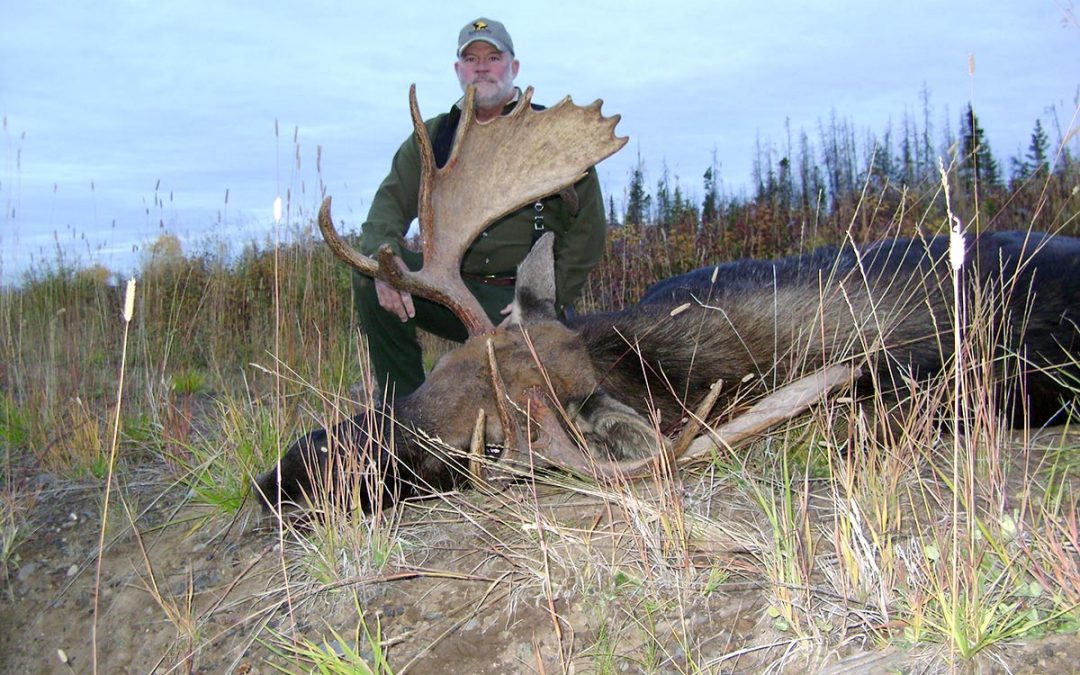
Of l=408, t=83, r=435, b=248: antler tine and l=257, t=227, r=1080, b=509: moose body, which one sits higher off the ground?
l=408, t=83, r=435, b=248: antler tine

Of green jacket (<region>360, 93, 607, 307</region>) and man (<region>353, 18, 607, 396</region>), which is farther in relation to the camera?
green jacket (<region>360, 93, 607, 307</region>)

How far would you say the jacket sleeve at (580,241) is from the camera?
5.35 m

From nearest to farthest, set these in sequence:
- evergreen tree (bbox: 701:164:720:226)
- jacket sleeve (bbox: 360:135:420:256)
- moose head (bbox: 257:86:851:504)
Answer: moose head (bbox: 257:86:851:504), jacket sleeve (bbox: 360:135:420:256), evergreen tree (bbox: 701:164:720:226)

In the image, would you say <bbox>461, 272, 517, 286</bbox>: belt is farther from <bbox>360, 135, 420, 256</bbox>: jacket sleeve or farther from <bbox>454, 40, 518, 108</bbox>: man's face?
<bbox>454, 40, 518, 108</bbox>: man's face

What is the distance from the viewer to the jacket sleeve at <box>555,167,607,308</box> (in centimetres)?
535

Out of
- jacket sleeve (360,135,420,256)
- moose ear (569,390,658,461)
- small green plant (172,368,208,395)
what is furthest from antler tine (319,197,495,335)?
small green plant (172,368,208,395)

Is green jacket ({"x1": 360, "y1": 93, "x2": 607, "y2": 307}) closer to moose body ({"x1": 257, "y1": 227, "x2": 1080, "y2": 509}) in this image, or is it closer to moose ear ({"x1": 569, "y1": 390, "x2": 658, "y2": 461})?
moose body ({"x1": 257, "y1": 227, "x2": 1080, "y2": 509})

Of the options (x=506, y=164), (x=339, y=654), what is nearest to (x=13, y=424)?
(x=506, y=164)

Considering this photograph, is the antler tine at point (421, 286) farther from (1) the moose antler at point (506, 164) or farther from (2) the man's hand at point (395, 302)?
(2) the man's hand at point (395, 302)

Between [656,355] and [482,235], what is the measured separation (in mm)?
2163

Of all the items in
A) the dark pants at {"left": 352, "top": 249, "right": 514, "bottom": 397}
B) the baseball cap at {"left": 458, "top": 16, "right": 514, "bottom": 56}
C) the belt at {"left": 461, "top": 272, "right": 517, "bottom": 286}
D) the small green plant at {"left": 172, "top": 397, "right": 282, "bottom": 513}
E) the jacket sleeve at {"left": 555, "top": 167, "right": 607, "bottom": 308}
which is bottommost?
the small green plant at {"left": 172, "top": 397, "right": 282, "bottom": 513}

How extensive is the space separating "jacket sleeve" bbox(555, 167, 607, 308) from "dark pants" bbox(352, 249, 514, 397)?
349 millimetres

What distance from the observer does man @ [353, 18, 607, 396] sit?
5.08 meters

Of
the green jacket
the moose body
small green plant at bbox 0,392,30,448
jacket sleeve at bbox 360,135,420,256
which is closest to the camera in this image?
the moose body
